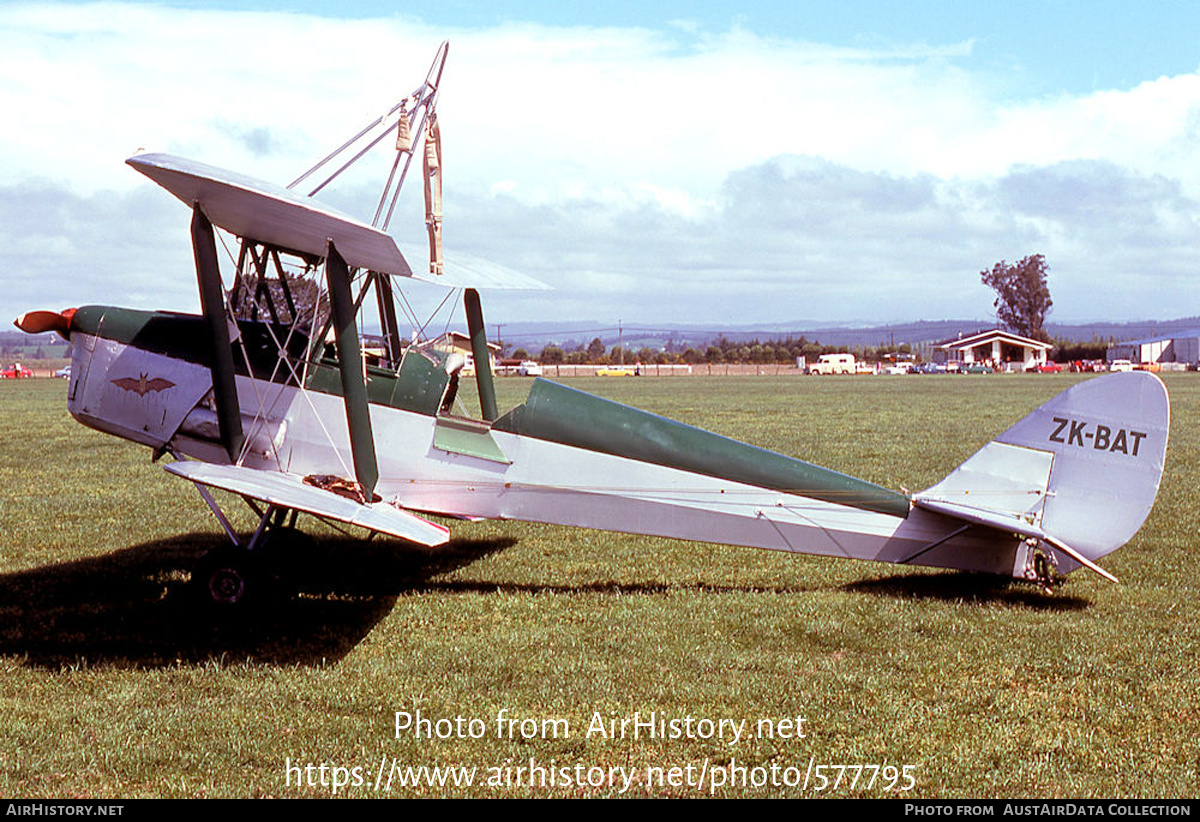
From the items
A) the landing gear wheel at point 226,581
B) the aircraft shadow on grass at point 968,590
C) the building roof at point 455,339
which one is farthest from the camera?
the building roof at point 455,339

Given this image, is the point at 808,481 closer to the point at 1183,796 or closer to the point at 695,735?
the point at 695,735

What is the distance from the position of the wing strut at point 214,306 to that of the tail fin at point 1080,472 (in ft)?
16.6

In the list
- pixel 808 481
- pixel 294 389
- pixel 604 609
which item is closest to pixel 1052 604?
pixel 808 481

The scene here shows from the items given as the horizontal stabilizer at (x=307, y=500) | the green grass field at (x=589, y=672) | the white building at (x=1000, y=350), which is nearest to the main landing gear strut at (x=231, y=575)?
the green grass field at (x=589, y=672)

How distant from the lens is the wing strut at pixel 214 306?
7.02 m

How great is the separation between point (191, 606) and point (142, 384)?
1786 mm

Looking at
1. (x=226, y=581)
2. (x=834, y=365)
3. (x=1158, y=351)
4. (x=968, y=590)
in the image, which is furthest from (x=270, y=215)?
(x=1158, y=351)

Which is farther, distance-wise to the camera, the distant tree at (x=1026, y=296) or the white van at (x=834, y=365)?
the distant tree at (x=1026, y=296)

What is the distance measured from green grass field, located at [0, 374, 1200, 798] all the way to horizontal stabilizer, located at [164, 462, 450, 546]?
0.86 metres

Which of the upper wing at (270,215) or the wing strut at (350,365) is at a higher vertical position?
the upper wing at (270,215)

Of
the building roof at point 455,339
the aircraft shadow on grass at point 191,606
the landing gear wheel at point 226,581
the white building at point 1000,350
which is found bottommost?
the aircraft shadow on grass at point 191,606

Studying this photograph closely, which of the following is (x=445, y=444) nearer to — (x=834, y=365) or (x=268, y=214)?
(x=268, y=214)

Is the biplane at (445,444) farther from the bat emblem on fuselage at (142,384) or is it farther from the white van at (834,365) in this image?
the white van at (834,365)

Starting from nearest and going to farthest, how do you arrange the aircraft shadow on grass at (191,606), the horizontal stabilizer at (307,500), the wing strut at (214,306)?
the horizontal stabilizer at (307,500), the aircraft shadow on grass at (191,606), the wing strut at (214,306)
